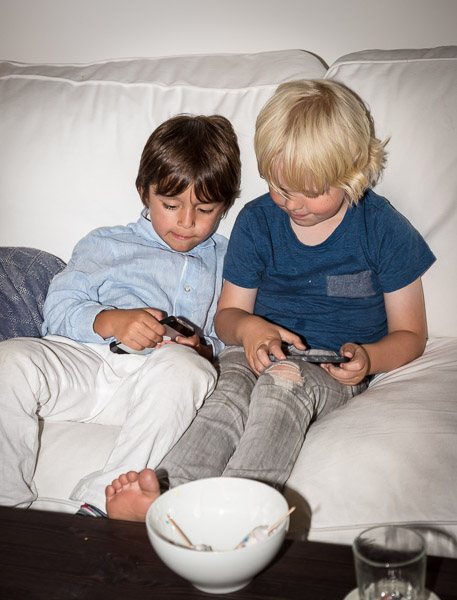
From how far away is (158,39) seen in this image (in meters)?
1.85

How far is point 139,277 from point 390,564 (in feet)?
3.29

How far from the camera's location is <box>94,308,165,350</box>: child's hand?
4.32ft

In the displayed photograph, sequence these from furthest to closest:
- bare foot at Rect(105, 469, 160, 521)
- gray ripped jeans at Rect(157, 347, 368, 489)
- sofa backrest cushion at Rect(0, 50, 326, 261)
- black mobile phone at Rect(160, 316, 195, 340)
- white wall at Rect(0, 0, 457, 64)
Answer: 1. white wall at Rect(0, 0, 457, 64)
2. sofa backrest cushion at Rect(0, 50, 326, 261)
3. black mobile phone at Rect(160, 316, 195, 340)
4. gray ripped jeans at Rect(157, 347, 368, 489)
5. bare foot at Rect(105, 469, 160, 521)

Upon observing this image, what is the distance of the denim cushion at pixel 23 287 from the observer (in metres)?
1.46

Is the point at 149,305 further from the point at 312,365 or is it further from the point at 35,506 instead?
the point at 35,506

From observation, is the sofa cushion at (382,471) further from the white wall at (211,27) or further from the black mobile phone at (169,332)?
the white wall at (211,27)

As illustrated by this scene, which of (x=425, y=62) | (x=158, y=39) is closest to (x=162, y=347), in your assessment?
(x=425, y=62)

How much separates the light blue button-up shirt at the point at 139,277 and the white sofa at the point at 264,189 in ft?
0.23

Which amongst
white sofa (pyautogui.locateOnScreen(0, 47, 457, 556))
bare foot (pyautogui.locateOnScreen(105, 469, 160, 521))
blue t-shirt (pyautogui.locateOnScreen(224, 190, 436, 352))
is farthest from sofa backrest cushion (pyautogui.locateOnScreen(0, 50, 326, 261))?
bare foot (pyautogui.locateOnScreen(105, 469, 160, 521))

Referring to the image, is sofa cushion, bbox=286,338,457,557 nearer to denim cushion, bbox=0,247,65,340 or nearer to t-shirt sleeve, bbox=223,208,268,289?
t-shirt sleeve, bbox=223,208,268,289

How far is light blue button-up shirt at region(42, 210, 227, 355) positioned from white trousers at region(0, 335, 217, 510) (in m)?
0.17

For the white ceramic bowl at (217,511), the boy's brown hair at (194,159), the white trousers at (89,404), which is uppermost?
the boy's brown hair at (194,159)

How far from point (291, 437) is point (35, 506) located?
457 millimetres

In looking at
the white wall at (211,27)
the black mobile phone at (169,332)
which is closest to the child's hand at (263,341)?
the black mobile phone at (169,332)
